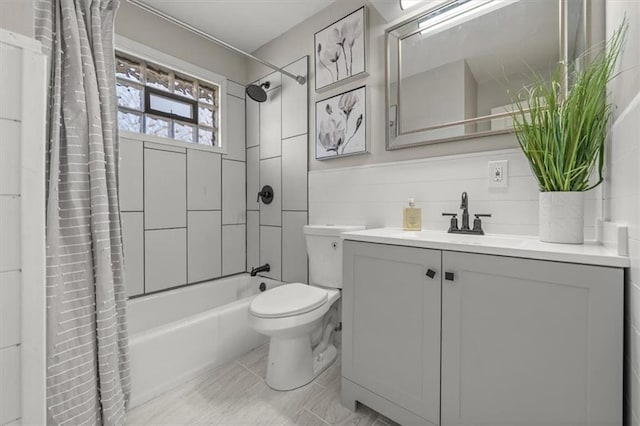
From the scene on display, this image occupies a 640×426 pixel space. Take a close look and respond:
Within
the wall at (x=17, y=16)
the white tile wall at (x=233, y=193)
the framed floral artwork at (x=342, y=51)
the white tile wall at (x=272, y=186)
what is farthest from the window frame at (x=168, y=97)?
the wall at (x=17, y=16)

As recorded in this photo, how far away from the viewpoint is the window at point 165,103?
1.95 metres

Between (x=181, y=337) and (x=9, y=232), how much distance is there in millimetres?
1023

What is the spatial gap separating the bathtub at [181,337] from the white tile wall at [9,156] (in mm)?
948

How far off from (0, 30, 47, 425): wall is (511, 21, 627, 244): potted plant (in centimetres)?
155

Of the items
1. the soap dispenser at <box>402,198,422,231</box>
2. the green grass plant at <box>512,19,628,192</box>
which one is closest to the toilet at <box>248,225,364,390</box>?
the soap dispenser at <box>402,198,422,231</box>

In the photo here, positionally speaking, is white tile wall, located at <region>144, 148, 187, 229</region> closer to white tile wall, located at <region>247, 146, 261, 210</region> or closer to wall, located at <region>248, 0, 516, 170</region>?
white tile wall, located at <region>247, 146, 261, 210</region>

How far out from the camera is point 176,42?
84.0 inches

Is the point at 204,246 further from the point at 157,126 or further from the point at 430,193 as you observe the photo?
the point at 430,193

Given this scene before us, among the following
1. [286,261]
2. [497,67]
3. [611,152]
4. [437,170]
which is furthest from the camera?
[286,261]

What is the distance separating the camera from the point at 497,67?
1.32m

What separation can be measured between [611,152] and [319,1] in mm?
Answer: 1883

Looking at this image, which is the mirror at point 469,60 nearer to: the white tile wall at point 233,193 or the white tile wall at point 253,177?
the white tile wall at point 253,177

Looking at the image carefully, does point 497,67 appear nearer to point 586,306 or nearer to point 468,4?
point 468,4

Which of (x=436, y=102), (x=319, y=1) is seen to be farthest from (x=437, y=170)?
(x=319, y=1)
